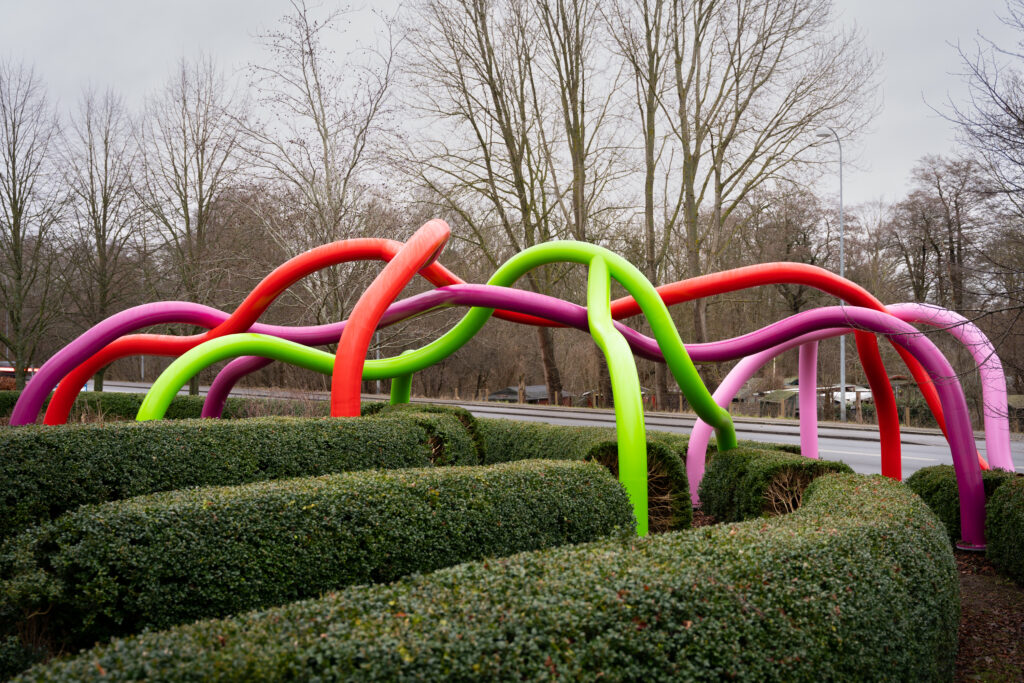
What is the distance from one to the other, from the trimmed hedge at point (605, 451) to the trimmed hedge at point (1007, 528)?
3007 millimetres

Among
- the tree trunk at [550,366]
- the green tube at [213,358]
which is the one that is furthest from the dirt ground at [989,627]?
the tree trunk at [550,366]

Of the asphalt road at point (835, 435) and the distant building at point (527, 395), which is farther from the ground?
the distant building at point (527, 395)

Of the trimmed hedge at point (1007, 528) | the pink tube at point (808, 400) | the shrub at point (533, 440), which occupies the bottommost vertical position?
the trimmed hedge at point (1007, 528)

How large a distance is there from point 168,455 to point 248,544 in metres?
2.77

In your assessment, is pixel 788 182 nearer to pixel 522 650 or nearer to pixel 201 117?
pixel 201 117

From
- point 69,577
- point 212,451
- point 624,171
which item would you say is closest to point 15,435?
point 212,451

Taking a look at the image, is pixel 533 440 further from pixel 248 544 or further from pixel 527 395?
pixel 527 395

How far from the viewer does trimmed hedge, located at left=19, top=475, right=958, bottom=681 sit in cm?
285

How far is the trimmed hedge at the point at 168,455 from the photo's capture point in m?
6.31

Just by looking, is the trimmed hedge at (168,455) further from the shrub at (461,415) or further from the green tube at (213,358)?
the shrub at (461,415)

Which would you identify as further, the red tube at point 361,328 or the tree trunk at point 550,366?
the tree trunk at point 550,366

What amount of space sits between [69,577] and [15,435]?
2434mm

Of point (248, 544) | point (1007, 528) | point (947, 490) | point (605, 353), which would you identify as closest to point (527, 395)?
point (947, 490)

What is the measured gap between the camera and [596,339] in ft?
27.3
